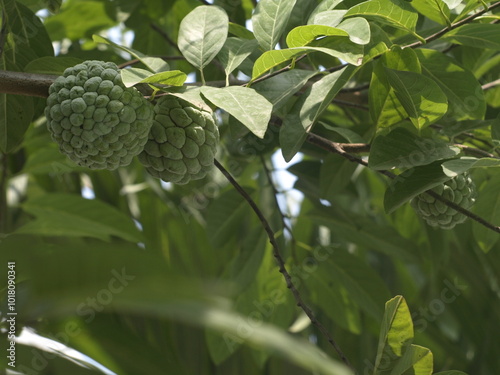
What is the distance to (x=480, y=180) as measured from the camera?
66.9 inches

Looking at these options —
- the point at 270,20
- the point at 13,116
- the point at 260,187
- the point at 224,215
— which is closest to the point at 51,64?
the point at 13,116

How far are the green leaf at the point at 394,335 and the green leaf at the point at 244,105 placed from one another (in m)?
0.36

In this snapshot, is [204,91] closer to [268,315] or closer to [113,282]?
[113,282]

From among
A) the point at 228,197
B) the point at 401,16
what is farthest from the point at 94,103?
the point at 228,197

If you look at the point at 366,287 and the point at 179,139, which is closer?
the point at 179,139

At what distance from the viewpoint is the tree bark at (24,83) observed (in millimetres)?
1051

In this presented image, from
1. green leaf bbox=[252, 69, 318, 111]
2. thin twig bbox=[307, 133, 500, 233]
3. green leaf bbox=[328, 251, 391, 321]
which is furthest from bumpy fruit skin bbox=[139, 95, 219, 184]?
green leaf bbox=[328, 251, 391, 321]

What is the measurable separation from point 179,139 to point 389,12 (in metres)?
0.48

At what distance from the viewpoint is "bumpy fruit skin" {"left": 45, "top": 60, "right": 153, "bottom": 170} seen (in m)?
1.04

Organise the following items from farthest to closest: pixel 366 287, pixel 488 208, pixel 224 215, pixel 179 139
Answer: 1. pixel 224 215
2. pixel 366 287
3. pixel 488 208
4. pixel 179 139

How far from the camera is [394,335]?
1.02m

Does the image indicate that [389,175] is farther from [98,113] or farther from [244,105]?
[98,113]

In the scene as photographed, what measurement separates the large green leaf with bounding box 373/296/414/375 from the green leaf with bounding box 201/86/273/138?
364 mm

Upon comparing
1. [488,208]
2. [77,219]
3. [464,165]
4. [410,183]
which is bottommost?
[77,219]
